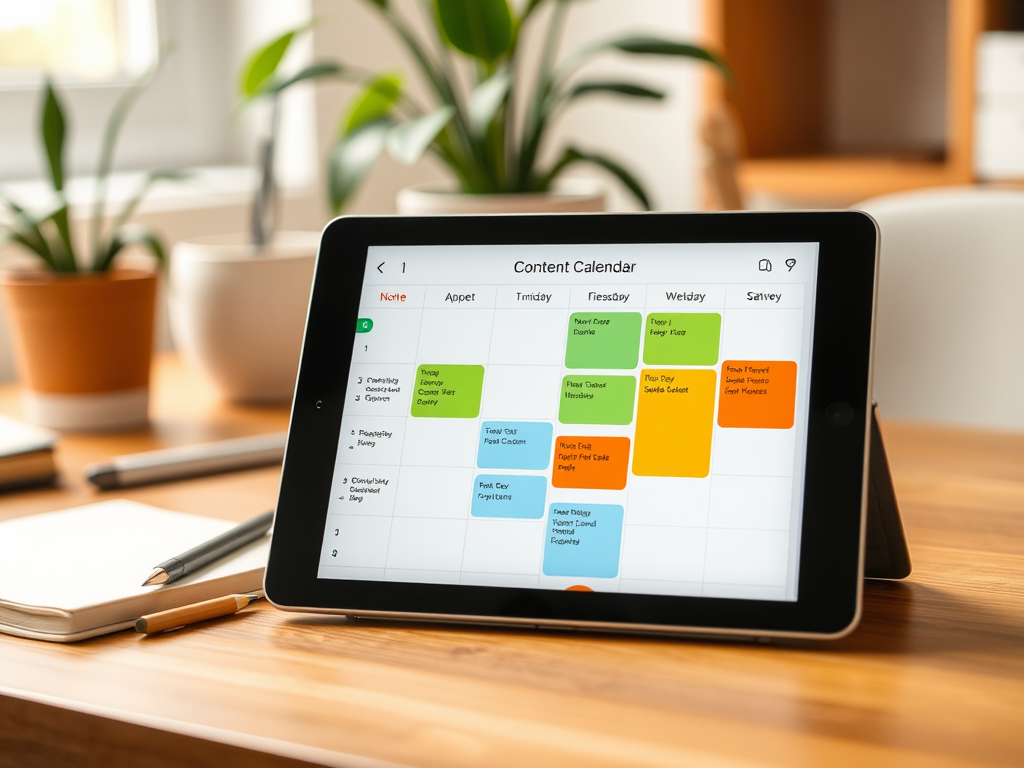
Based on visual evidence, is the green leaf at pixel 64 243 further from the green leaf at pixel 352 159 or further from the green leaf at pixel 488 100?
the green leaf at pixel 488 100

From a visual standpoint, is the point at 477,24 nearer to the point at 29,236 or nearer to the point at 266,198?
the point at 266,198

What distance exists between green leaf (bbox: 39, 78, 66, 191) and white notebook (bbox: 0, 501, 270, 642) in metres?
0.42

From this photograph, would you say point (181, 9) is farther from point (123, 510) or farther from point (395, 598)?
point (395, 598)

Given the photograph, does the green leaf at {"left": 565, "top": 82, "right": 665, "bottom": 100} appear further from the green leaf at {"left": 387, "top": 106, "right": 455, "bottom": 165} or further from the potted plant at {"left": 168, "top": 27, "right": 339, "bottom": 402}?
the potted plant at {"left": 168, "top": 27, "right": 339, "bottom": 402}

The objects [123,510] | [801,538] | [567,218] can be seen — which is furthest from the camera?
[123,510]

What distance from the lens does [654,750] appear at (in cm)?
45

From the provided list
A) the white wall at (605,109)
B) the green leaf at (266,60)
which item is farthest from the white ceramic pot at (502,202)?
the white wall at (605,109)

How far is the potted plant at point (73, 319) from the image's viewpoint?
110cm

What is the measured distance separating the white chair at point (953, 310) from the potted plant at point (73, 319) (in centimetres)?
78

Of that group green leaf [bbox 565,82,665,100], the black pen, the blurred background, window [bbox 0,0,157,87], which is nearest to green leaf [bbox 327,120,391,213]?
green leaf [bbox 565,82,665,100]

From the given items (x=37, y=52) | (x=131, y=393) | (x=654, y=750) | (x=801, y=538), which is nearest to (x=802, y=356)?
(x=801, y=538)

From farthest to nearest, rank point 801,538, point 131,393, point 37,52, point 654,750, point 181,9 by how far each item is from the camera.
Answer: point 181,9 < point 37,52 < point 131,393 < point 801,538 < point 654,750

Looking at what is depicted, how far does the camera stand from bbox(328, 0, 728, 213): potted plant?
46.5 inches

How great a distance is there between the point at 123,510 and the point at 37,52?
1.33 meters
